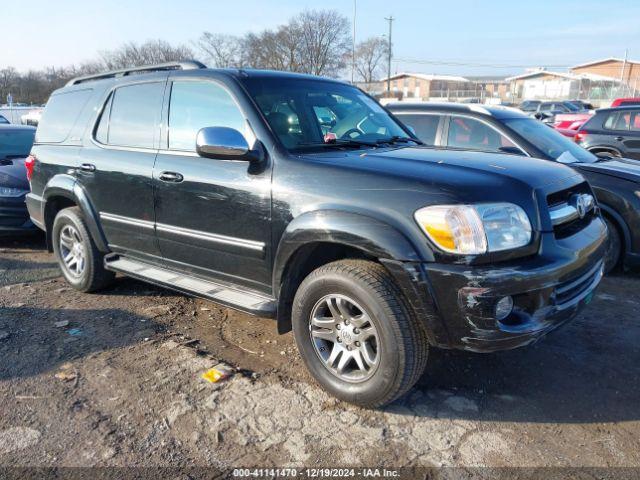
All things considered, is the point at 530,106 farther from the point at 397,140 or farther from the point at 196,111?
the point at 196,111

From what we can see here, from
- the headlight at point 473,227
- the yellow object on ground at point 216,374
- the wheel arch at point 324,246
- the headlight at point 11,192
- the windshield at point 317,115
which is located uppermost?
the windshield at point 317,115

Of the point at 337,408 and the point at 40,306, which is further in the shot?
the point at 40,306

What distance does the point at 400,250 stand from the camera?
2572 mm

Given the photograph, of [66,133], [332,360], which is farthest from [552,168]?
[66,133]

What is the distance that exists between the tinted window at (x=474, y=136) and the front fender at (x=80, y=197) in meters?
3.57

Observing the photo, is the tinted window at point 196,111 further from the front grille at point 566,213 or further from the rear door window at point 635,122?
the rear door window at point 635,122

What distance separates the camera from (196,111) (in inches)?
144

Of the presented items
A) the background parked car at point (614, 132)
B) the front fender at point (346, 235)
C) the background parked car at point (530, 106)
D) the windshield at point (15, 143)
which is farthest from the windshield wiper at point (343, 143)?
the background parked car at point (530, 106)

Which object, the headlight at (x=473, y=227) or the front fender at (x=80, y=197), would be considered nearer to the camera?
the headlight at (x=473, y=227)

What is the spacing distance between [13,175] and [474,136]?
5.65m

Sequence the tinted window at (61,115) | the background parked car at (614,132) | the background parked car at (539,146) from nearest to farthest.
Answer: the tinted window at (61,115) < the background parked car at (539,146) < the background parked car at (614,132)

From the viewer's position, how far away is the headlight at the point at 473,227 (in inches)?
98.1

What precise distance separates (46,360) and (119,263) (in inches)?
40.5

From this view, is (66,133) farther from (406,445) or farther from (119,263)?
(406,445)
